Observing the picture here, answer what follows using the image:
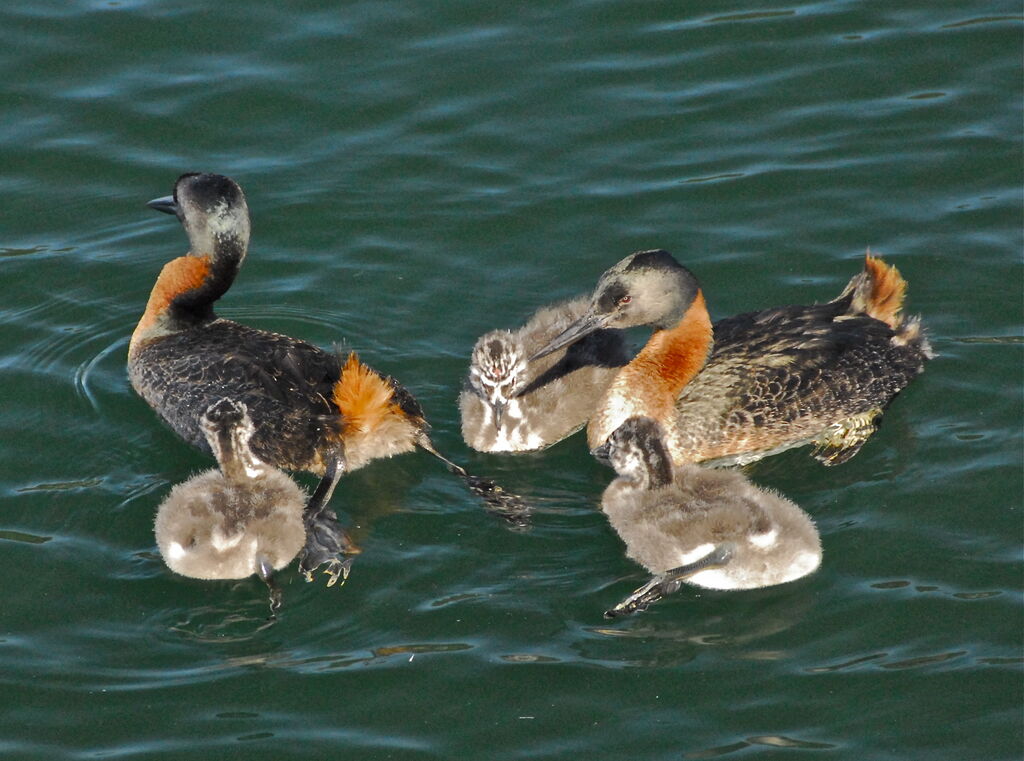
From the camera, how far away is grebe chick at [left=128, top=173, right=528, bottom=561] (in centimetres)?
803

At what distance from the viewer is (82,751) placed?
6484mm

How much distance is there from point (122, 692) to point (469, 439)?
8.10 feet

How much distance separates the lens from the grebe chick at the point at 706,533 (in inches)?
279

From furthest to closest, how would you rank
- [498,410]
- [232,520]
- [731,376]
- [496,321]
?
1. [496,321]
2. [731,376]
3. [498,410]
4. [232,520]

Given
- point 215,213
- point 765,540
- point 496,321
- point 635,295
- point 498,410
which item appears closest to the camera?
point 765,540

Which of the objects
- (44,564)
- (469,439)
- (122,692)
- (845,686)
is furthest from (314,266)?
(845,686)

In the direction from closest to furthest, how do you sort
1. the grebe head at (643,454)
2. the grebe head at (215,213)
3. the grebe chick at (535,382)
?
the grebe head at (643,454) < the grebe chick at (535,382) < the grebe head at (215,213)

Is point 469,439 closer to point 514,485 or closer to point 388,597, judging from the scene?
point 514,485

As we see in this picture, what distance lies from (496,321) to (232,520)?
2720 mm

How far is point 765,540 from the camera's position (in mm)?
7047

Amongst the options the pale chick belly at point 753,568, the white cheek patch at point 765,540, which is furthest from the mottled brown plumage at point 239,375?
the white cheek patch at point 765,540

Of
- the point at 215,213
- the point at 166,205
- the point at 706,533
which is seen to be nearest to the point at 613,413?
the point at 706,533

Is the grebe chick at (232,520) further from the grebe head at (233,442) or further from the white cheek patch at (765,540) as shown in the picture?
the white cheek patch at (765,540)

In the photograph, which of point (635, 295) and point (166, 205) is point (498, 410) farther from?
point (166, 205)
